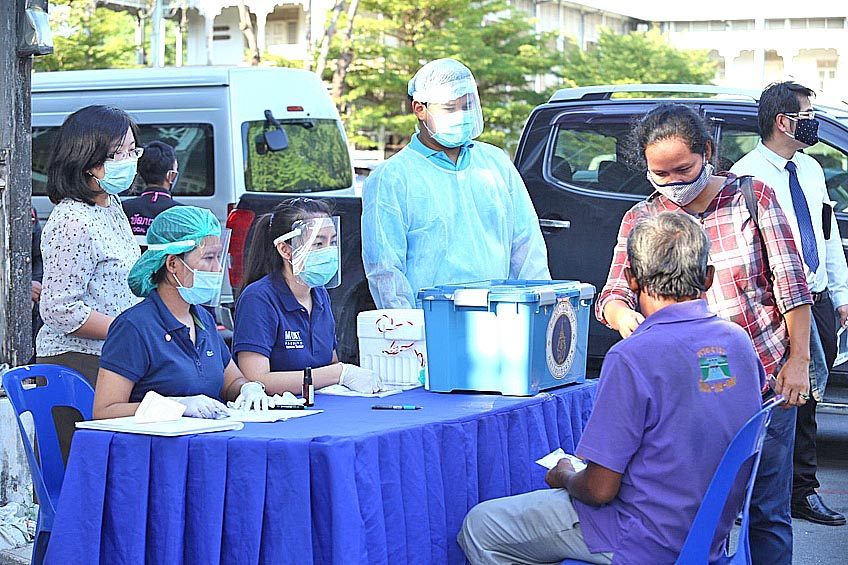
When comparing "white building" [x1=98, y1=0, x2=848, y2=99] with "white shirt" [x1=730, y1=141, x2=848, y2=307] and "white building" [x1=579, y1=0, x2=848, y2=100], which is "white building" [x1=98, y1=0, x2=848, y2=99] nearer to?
"white building" [x1=579, y1=0, x2=848, y2=100]

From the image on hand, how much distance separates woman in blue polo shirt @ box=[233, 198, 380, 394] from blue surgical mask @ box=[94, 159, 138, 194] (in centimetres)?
58

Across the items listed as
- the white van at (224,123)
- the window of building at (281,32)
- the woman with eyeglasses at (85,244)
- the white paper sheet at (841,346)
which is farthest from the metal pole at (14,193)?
→ the window of building at (281,32)

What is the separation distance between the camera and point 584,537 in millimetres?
3625

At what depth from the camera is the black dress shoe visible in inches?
248

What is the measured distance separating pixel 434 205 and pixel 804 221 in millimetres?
1786

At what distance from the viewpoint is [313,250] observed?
4.80 meters

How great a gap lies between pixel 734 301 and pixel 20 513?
11.3 ft

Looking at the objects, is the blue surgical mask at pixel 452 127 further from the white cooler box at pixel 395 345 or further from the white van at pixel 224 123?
the white van at pixel 224 123

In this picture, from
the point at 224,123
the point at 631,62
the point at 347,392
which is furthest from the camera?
the point at 631,62

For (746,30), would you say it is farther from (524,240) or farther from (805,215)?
(524,240)

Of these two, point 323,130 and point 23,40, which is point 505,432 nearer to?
point 23,40

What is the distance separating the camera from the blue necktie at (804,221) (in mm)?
5688

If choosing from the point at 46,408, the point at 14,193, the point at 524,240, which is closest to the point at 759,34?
the point at 524,240

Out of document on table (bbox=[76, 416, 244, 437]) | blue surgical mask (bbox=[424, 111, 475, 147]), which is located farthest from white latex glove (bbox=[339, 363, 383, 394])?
blue surgical mask (bbox=[424, 111, 475, 147])
